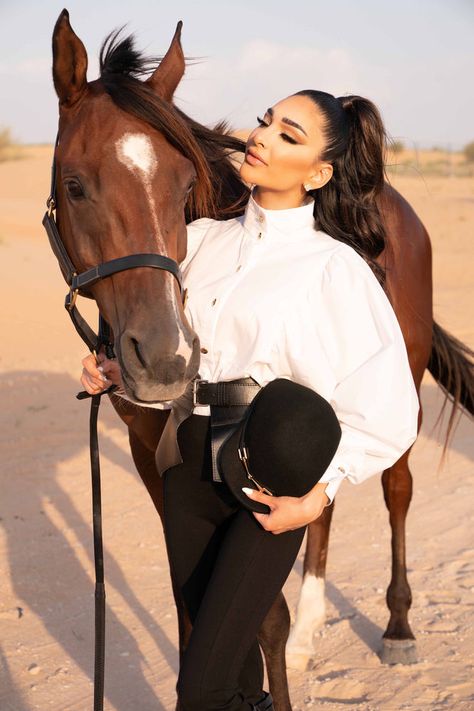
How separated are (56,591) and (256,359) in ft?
8.45

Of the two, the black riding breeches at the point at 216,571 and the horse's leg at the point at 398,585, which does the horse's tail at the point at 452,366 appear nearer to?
the horse's leg at the point at 398,585

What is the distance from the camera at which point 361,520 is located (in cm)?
502

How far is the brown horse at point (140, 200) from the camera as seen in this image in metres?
1.99

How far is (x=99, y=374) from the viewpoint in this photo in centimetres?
235

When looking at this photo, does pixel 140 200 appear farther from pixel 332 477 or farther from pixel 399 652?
pixel 399 652

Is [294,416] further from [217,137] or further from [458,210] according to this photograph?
[458,210]

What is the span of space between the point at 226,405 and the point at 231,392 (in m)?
0.04

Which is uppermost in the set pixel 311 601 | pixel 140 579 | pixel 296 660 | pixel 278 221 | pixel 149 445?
Answer: pixel 278 221

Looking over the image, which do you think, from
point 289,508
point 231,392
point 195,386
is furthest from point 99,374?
Result: point 289,508

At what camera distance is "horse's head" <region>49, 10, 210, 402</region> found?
77.7 inches

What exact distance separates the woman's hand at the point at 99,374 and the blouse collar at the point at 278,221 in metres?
0.52

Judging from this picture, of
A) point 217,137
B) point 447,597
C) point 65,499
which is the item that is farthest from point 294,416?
point 65,499

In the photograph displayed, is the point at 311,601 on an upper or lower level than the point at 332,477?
lower

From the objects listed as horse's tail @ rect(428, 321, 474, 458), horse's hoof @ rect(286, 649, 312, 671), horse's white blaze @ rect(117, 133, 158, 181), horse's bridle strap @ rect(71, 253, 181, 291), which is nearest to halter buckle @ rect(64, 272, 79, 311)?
horse's bridle strap @ rect(71, 253, 181, 291)
